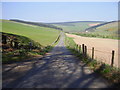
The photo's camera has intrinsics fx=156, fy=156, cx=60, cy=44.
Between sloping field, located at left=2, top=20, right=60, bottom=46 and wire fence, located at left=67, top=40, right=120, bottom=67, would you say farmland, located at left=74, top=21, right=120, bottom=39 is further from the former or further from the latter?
wire fence, located at left=67, top=40, right=120, bottom=67

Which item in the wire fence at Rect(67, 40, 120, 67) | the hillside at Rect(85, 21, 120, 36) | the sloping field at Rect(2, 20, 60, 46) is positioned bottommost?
the wire fence at Rect(67, 40, 120, 67)

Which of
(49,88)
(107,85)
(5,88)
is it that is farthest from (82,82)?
(5,88)

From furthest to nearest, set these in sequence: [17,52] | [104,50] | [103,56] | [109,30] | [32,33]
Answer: [109,30] < [32,33] < [104,50] < [103,56] < [17,52]

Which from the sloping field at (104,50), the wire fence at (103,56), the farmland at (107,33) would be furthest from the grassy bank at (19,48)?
the farmland at (107,33)

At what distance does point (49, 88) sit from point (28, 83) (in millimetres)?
980

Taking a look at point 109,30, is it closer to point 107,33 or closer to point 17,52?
point 107,33

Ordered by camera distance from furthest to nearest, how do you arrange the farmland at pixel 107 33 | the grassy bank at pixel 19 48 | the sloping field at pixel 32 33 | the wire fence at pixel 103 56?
1. the farmland at pixel 107 33
2. the sloping field at pixel 32 33
3. the grassy bank at pixel 19 48
4. the wire fence at pixel 103 56

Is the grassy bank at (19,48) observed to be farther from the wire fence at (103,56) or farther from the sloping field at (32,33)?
the sloping field at (32,33)

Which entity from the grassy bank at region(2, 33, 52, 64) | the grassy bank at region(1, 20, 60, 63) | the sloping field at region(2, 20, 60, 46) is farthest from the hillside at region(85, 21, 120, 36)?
the grassy bank at region(2, 33, 52, 64)

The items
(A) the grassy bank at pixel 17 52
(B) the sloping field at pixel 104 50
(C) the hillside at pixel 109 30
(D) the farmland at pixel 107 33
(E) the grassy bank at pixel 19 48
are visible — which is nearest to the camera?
(A) the grassy bank at pixel 17 52

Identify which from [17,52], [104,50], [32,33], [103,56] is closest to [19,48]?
[17,52]

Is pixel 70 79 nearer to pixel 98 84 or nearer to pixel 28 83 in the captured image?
pixel 98 84

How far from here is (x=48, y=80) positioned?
600 cm

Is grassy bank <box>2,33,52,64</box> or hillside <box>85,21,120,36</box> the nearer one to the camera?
grassy bank <box>2,33,52,64</box>
